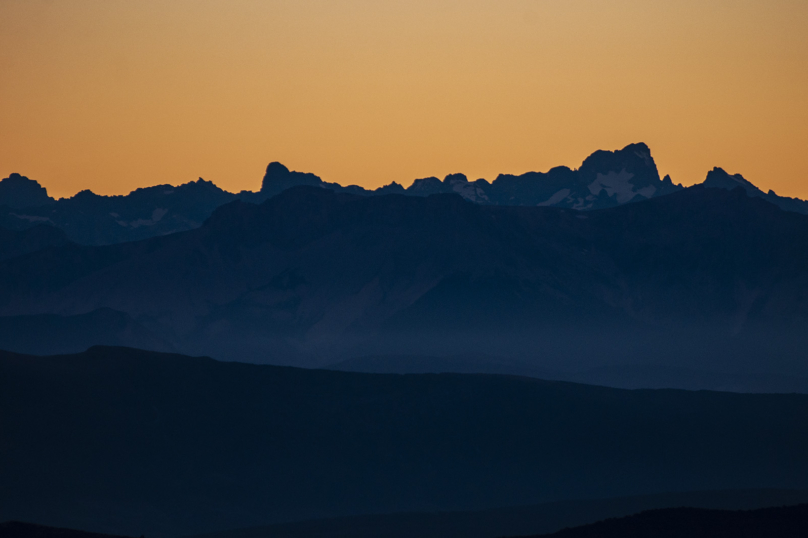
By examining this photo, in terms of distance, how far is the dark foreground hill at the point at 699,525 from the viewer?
65812mm

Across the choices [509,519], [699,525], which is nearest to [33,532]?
[699,525]

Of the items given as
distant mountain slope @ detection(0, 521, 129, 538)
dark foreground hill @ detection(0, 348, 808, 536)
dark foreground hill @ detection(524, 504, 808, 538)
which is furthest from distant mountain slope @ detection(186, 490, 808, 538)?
distant mountain slope @ detection(0, 521, 129, 538)

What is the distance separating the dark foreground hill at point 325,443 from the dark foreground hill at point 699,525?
6469 centimetres

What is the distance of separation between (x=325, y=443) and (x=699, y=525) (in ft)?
279

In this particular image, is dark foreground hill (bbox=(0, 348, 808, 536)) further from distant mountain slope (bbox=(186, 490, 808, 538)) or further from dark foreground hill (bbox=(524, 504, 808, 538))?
dark foreground hill (bbox=(524, 504, 808, 538))

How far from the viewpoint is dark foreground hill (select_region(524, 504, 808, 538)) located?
65.8 meters

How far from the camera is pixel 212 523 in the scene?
126 meters

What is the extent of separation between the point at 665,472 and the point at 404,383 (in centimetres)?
3924

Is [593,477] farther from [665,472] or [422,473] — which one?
[422,473]

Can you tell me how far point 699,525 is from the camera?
66.8 metres

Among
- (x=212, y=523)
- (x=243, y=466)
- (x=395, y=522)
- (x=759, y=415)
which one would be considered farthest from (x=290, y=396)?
(x=759, y=415)

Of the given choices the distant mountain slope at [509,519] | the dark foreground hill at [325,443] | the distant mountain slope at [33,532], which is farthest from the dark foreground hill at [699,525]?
the dark foreground hill at [325,443]

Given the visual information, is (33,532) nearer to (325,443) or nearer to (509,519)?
(509,519)

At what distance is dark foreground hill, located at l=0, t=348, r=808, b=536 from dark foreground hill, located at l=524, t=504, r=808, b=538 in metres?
64.7
